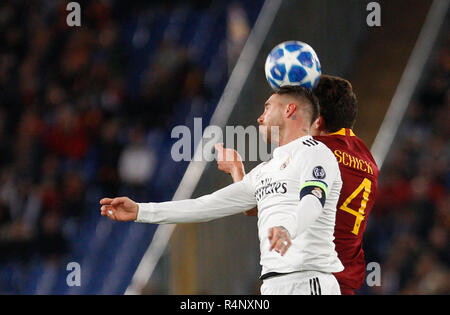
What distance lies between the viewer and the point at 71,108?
27.2 ft

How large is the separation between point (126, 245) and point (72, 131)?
154 cm

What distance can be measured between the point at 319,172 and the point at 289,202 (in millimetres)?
277

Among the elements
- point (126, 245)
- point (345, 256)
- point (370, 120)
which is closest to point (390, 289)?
point (370, 120)

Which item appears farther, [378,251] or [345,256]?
[378,251]

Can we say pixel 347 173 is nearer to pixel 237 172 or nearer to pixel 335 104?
pixel 335 104

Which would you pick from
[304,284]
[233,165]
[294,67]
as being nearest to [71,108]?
[233,165]

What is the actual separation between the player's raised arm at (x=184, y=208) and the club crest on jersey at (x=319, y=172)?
607mm

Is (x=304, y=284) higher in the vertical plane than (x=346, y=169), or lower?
lower

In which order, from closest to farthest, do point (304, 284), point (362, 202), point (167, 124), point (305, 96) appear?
point (304, 284) < point (305, 96) < point (362, 202) < point (167, 124)

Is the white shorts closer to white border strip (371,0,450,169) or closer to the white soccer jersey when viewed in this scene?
the white soccer jersey

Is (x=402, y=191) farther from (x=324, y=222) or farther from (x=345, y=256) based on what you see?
(x=324, y=222)

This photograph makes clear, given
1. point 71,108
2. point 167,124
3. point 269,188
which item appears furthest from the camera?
point 71,108

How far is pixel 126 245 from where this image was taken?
283 inches

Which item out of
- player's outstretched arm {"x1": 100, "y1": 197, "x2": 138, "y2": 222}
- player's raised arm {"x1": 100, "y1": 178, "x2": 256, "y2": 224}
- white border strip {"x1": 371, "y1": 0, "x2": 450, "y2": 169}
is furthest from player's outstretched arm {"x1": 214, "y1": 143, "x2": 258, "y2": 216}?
white border strip {"x1": 371, "y1": 0, "x2": 450, "y2": 169}
